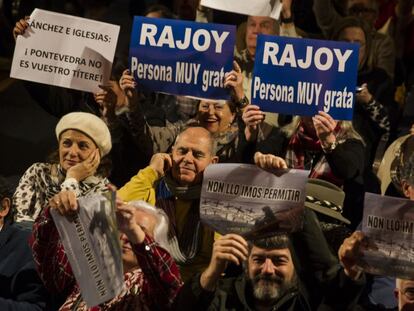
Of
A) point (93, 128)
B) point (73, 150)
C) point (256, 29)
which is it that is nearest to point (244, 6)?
point (256, 29)

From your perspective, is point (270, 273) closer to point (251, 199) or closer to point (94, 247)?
point (251, 199)

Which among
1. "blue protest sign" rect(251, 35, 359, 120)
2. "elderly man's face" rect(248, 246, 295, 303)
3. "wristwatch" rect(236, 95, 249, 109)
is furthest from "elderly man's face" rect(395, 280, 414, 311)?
"wristwatch" rect(236, 95, 249, 109)

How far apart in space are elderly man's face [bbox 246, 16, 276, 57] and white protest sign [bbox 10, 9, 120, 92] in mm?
502

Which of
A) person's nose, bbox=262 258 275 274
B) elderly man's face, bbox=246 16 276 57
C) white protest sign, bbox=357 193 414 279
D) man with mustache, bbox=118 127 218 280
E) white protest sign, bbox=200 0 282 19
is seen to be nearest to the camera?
white protest sign, bbox=357 193 414 279

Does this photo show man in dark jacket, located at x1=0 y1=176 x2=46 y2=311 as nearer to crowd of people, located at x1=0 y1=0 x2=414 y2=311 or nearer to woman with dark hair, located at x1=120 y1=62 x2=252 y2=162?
crowd of people, located at x1=0 y1=0 x2=414 y2=311

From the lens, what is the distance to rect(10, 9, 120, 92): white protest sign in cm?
456

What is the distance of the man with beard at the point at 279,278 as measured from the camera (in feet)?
13.7

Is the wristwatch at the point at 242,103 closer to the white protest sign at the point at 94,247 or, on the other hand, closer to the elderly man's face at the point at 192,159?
the elderly man's face at the point at 192,159

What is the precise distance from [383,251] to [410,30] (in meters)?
1.17

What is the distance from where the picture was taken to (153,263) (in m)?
4.19

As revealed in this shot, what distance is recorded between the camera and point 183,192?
4.44 metres

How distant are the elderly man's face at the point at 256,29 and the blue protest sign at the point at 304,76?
0.35 m

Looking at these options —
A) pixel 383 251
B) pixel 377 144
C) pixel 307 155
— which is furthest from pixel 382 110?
pixel 383 251

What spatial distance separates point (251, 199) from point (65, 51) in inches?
35.2
